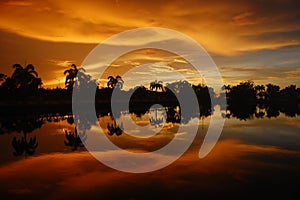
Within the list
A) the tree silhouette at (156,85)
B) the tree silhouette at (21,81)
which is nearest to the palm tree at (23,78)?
the tree silhouette at (21,81)

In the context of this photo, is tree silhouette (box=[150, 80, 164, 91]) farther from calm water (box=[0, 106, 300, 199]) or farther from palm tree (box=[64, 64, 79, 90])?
calm water (box=[0, 106, 300, 199])

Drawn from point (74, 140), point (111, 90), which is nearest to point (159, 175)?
point (74, 140)

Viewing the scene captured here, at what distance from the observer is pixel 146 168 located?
41.9 feet

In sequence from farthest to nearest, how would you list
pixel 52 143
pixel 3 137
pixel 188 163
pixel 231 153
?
pixel 3 137
pixel 52 143
pixel 231 153
pixel 188 163

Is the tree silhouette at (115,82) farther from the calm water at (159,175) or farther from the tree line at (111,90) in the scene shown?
the calm water at (159,175)

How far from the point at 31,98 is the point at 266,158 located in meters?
64.2

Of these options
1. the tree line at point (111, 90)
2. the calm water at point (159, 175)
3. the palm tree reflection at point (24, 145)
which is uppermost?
the tree line at point (111, 90)

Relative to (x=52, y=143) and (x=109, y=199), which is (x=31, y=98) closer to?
(x=52, y=143)

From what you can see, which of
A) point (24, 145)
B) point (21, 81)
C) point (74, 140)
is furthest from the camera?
point (21, 81)

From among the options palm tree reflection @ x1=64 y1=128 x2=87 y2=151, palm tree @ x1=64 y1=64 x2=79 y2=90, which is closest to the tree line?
palm tree @ x1=64 y1=64 x2=79 y2=90

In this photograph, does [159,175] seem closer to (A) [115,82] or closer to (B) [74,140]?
(B) [74,140]

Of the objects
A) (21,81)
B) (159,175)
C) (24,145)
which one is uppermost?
(21,81)

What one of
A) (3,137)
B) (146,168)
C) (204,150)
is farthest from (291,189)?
(3,137)

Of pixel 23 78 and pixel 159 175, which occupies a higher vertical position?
pixel 23 78
